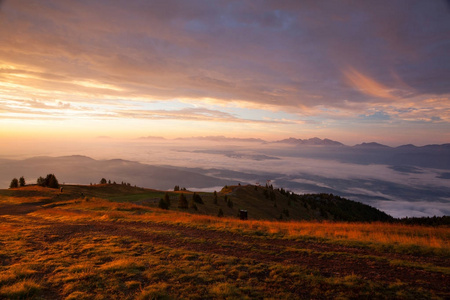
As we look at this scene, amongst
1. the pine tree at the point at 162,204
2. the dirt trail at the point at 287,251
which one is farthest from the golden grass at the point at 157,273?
the pine tree at the point at 162,204

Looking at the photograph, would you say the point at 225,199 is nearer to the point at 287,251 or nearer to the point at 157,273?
the point at 287,251

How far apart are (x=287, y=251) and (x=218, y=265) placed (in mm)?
4035

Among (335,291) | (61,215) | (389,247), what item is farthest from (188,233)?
(61,215)

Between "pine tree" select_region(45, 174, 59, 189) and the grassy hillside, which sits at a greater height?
"pine tree" select_region(45, 174, 59, 189)

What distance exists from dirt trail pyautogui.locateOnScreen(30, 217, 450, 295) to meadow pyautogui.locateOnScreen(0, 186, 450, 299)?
5cm

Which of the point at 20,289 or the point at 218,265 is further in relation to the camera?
the point at 218,265

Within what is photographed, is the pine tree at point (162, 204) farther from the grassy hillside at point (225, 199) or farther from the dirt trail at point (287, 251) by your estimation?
the dirt trail at point (287, 251)

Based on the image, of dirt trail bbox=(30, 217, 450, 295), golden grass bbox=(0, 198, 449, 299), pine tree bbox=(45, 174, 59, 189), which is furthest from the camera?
pine tree bbox=(45, 174, 59, 189)

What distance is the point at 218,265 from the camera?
32.7 feet

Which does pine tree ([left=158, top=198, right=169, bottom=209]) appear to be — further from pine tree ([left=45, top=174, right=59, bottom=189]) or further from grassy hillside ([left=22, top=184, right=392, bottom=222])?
pine tree ([left=45, top=174, right=59, bottom=189])

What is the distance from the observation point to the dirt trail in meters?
8.63

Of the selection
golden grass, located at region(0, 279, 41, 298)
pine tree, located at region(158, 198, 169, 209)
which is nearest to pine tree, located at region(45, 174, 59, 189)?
pine tree, located at region(158, 198, 169, 209)

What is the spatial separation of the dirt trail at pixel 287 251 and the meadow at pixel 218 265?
5 cm

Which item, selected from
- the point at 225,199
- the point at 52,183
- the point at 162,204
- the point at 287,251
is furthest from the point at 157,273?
the point at 52,183
